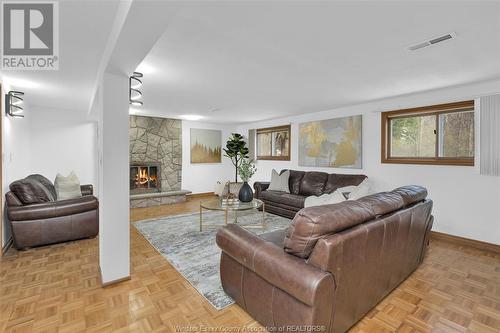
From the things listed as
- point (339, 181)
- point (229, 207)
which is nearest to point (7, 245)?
point (229, 207)

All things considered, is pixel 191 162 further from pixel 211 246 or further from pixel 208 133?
pixel 211 246

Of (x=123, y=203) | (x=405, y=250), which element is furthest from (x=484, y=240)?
(x=123, y=203)

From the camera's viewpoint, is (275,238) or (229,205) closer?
(275,238)

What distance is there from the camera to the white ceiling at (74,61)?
167cm

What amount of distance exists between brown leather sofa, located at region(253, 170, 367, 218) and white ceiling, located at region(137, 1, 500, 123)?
1527 millimetres

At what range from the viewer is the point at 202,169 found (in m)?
7.16

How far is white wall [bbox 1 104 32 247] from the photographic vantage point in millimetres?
3098

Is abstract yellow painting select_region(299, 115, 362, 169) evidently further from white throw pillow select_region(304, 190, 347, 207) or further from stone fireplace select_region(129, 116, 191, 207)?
stone fireplace select_region(129, 116, 191, 207)

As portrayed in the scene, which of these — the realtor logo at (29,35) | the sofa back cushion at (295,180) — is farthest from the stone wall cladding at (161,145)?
the realtor logo at (29,35)

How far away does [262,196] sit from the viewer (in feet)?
17.1

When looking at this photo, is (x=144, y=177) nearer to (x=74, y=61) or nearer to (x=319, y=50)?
(x=74, y=61)

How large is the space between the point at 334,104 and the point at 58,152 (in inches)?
231

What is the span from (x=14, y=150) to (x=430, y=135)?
6.57 metres

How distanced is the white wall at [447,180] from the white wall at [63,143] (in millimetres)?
5904
